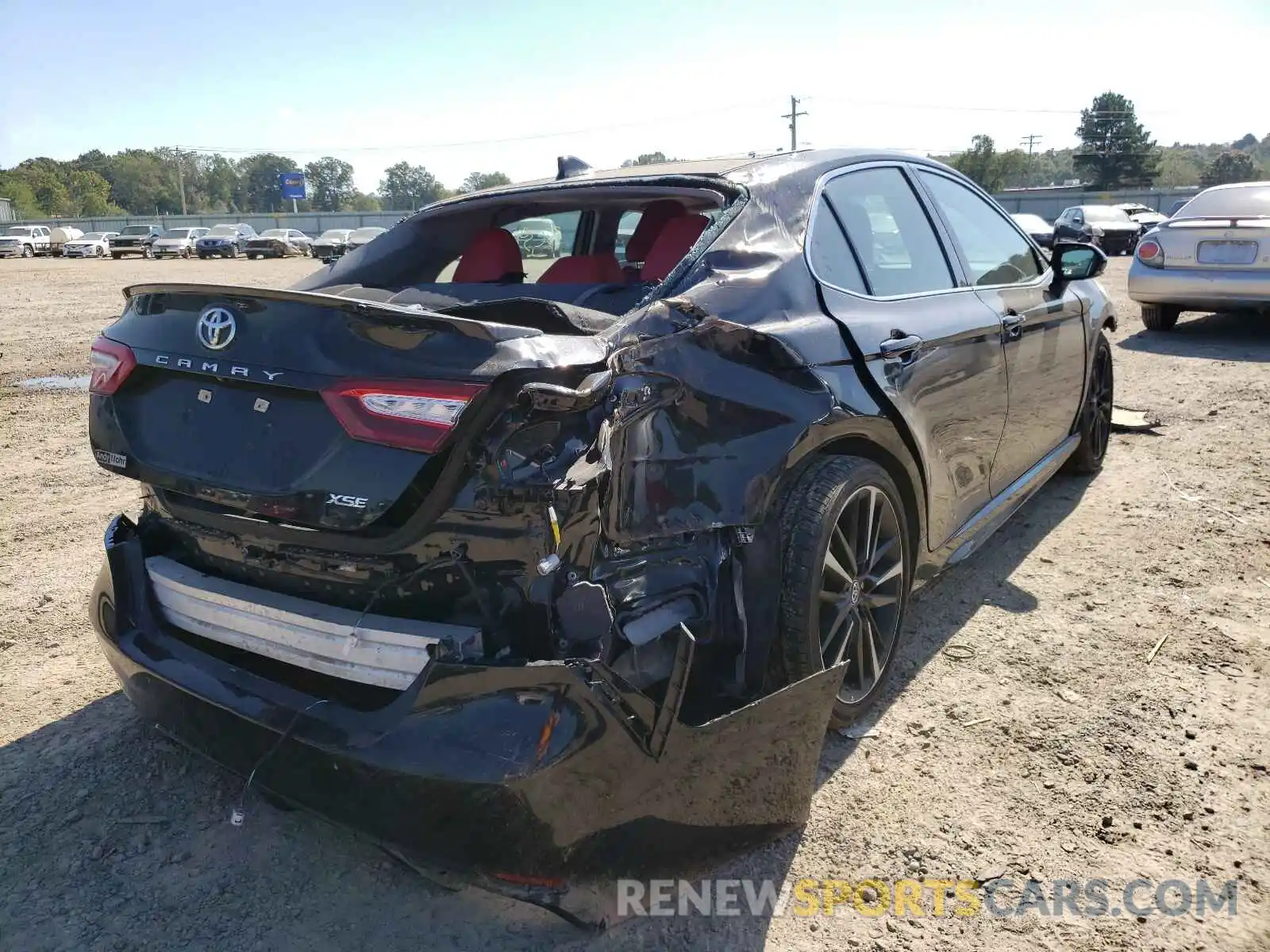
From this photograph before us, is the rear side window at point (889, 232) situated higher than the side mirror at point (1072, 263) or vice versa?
the rear side window at point (889, 232)

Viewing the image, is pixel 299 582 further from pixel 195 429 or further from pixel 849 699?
pixel 849 699

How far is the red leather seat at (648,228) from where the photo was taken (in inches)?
133

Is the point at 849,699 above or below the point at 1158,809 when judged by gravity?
above

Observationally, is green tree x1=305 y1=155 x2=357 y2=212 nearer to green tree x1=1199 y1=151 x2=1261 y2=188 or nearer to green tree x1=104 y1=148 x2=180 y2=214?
green tree x1=104 y1=148 x2=180 y2=214

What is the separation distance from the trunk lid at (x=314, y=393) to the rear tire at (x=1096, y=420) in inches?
150

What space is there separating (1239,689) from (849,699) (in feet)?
4.51

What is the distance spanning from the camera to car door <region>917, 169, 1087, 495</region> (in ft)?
11.8

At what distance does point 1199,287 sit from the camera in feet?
30.5

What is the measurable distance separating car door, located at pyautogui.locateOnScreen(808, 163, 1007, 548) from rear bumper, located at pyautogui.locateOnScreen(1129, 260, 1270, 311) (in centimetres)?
722

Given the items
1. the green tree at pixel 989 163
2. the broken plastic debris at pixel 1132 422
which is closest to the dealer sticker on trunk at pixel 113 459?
the broken plastic debris at pixel 1132 422

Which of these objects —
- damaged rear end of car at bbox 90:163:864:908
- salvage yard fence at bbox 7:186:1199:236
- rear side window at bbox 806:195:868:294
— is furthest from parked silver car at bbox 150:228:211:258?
damaged rear end of car at bbox 90:163:864:908

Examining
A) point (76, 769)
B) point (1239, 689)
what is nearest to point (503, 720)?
point (76, 769)

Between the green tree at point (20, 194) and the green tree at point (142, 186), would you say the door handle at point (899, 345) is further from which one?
the green tree at point (142, 186)

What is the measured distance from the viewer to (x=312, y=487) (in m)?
1.93
